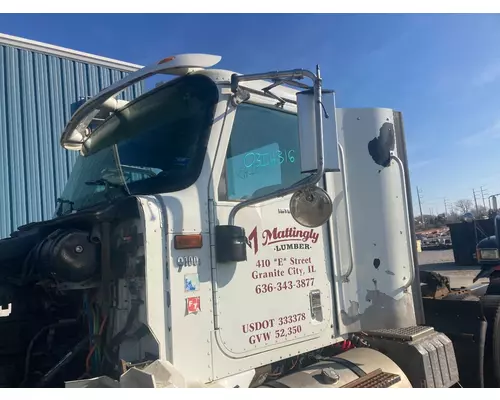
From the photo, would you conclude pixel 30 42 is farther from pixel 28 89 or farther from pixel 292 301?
pixel 292 301

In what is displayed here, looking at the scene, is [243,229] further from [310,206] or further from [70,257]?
[70,257]

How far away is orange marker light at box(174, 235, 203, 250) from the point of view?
2359 millimetres

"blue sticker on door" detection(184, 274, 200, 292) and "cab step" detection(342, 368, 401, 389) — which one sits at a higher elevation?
"blue sticker on door" detection(184, 274, 200, 292)

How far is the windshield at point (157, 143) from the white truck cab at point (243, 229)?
0.01 metres

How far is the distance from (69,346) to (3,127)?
928 cm

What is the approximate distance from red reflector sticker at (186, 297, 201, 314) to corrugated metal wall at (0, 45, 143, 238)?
8607 mm

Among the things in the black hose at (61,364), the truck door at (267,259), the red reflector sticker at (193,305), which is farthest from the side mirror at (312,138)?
the black hose at (61,364)

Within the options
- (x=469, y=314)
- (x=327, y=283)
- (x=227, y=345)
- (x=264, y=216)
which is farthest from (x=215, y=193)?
(x=469, y=314)

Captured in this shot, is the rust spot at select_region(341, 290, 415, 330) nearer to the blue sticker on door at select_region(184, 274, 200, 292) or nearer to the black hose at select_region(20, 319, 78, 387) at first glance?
the blue sticker on door at select_region(184, 274, 200, 292)

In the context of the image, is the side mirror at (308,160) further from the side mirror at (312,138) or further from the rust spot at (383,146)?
the rust spot at (383,146)

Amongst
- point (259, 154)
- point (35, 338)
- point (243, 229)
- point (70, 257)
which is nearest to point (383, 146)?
point (259, 154)

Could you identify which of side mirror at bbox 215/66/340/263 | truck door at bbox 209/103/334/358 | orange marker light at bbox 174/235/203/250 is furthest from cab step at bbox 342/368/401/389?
orange marker light at bbox 174/235/203/250

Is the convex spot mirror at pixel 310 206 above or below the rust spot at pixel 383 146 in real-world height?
below

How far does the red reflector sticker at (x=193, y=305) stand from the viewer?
7.73 feet
